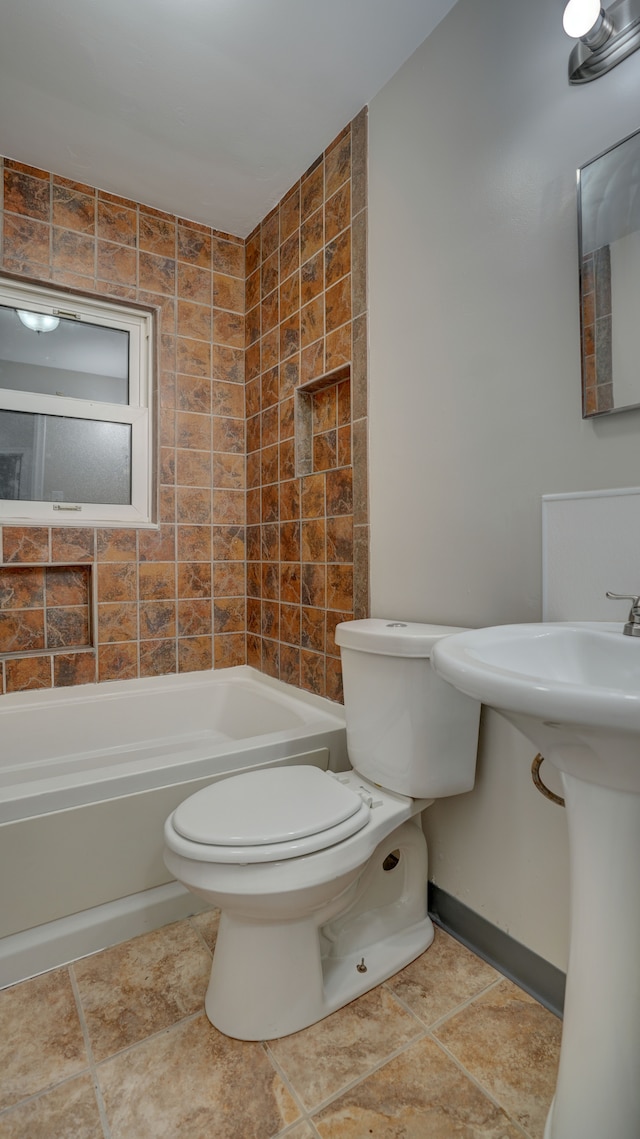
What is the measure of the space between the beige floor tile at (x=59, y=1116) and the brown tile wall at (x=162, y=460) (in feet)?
4.53

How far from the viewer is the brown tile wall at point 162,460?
2.13 metres

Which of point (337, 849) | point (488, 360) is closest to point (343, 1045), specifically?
point (337, 849)

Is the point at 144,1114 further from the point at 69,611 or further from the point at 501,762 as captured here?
the point at 69,611

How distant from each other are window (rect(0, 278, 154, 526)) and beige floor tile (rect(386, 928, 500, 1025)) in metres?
1.86

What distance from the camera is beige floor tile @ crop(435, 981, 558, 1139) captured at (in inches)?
40.4

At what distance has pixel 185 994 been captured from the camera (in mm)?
1278

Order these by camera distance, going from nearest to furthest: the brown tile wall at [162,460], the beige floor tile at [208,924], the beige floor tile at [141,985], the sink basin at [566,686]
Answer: the sink basin at [566,686] < the beige floor tile at [141,985] < the beige floor tile at [208,924] < the brown tile wall at [162,460]

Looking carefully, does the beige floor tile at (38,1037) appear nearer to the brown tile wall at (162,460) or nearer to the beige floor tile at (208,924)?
the beige floor tile at (208,924)

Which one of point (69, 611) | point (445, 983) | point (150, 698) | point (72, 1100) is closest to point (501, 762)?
point (445, 983)

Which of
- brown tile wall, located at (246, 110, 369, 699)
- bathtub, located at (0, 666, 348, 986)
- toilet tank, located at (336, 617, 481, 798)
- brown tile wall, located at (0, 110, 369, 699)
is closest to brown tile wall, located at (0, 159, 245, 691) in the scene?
brown tile wall, located at (0, 110, 369, 699)

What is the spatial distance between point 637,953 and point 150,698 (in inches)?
74.3

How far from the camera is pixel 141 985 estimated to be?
51.1 inches

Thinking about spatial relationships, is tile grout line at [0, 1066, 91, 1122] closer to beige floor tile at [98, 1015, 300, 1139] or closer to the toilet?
beige floor tile at [98, 1015, 300, 1139]

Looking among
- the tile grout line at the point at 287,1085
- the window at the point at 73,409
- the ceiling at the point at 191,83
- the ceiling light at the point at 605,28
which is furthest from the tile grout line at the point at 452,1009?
the ceiling at the point at 191,83
